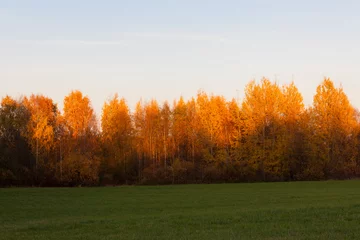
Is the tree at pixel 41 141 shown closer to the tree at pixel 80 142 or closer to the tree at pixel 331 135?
the tree at pixel 80 142

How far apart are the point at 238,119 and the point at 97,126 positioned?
19869mm

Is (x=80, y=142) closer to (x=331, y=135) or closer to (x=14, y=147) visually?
(x=14, y=147)

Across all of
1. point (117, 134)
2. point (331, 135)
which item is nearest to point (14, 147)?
point (117, 134)

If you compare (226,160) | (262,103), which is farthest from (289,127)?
(226,160)

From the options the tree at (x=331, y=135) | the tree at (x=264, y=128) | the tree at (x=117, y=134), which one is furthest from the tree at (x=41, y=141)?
the tree at (x=331, y=135)

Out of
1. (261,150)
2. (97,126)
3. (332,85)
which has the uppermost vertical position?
(332,85)

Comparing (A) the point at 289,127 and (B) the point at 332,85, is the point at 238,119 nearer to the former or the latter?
(A) the point at 289,127

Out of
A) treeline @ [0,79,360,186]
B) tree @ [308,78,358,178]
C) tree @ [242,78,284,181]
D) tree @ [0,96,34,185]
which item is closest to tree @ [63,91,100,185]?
treeline @ [0,79,360,186]

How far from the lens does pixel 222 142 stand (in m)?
66.3

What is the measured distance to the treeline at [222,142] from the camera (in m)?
61.5

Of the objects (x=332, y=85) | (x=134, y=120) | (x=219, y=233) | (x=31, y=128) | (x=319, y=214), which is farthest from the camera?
(x=134, y=120)

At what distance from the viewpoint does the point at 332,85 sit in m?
65.4

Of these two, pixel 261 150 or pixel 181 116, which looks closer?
pixel 261 150

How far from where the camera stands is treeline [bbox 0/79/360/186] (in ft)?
202
